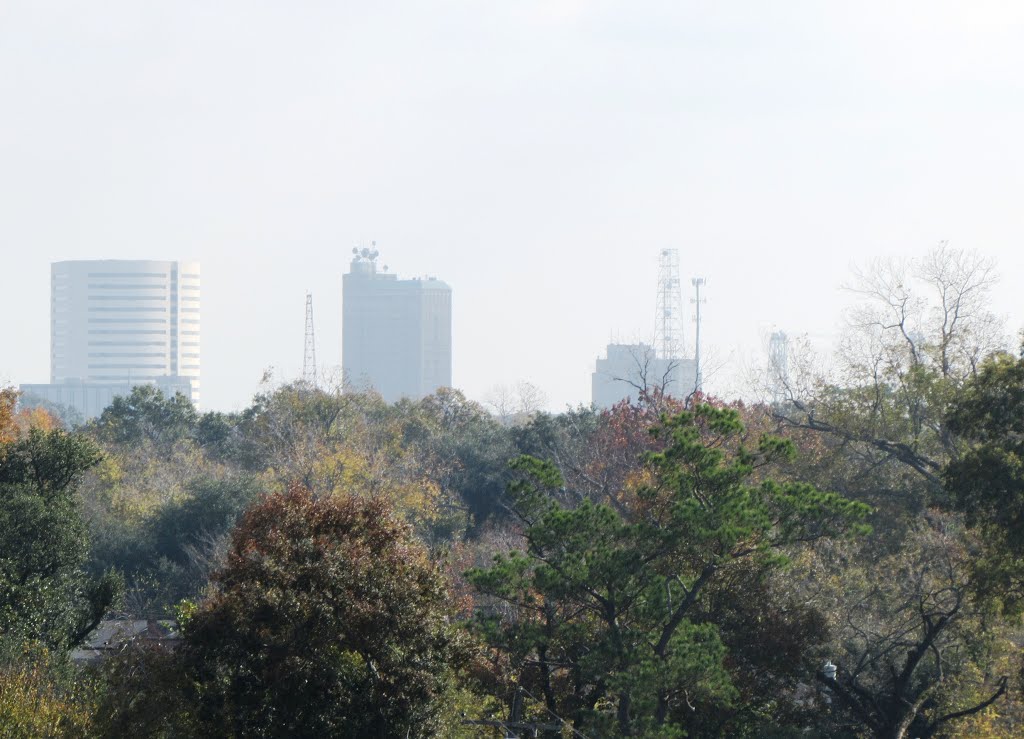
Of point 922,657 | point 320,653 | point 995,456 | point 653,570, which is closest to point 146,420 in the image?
point 922,657

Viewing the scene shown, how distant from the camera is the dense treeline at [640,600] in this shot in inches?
664

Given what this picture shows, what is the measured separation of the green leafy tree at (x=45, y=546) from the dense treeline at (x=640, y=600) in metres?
0.05

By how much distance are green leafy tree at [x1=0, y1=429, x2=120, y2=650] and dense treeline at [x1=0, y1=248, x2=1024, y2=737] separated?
54 mm

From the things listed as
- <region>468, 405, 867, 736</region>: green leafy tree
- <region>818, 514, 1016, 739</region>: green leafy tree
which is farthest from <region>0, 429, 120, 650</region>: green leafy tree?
<region>818, 514, 1016, 739</region>: green leafy tree

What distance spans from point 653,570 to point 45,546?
12.0 meters

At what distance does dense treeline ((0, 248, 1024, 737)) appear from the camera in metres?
16.9

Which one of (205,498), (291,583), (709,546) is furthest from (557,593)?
(205,498)

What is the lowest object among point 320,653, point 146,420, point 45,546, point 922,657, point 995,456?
point 922,657

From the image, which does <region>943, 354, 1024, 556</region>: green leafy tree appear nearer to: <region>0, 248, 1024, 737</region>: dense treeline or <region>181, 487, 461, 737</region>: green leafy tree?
<region>0, 248, 1024, 737</region>: dense treeline

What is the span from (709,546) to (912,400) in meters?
13.1

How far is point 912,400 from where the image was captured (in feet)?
106

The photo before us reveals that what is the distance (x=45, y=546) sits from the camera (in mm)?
26547

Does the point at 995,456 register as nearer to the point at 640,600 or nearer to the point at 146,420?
the point at 640,600

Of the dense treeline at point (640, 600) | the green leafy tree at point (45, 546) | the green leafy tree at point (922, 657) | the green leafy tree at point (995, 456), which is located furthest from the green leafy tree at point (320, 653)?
the green leafy tree at point (45, 546)
